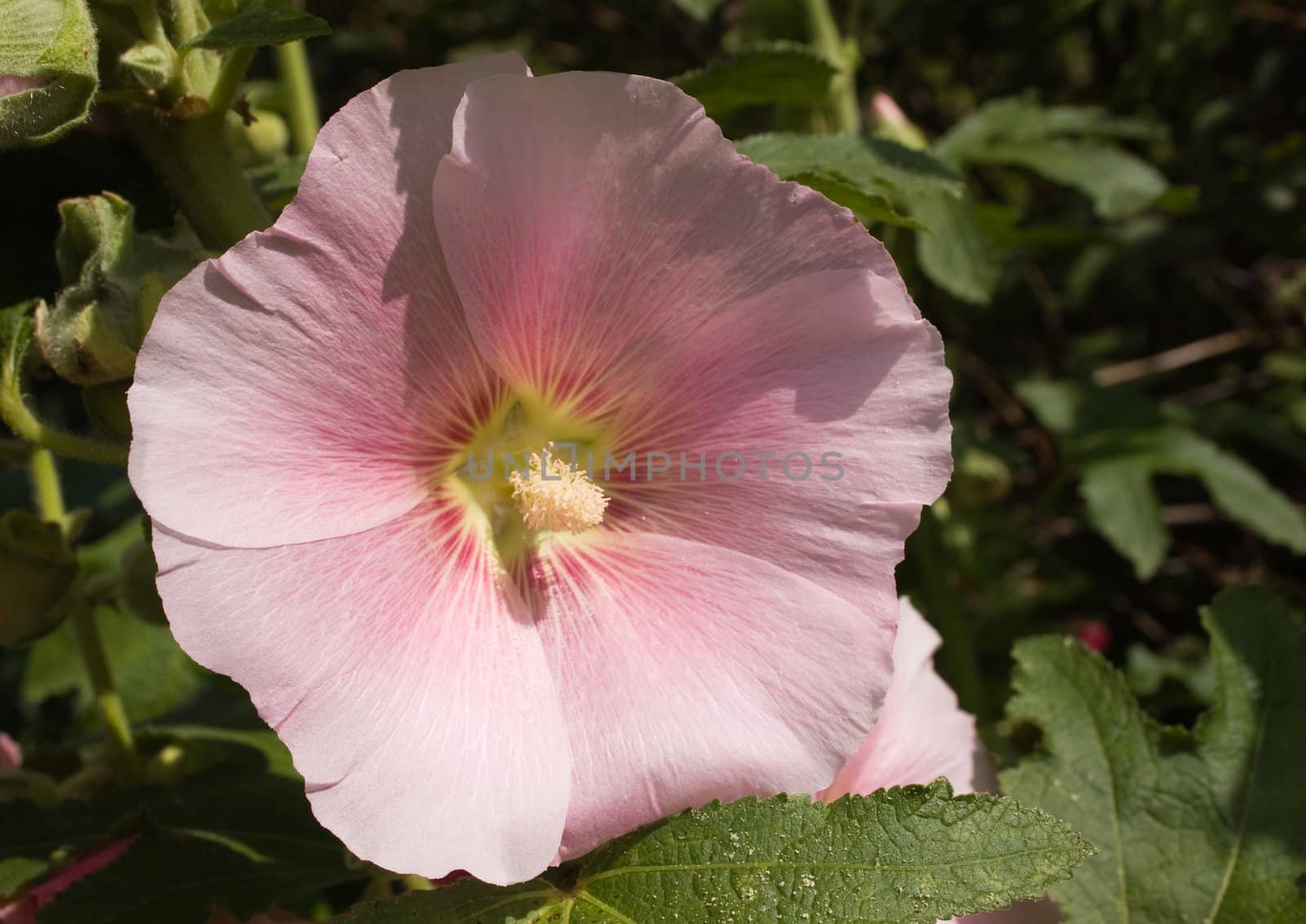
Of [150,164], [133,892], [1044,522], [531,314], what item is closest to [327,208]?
[531,314]

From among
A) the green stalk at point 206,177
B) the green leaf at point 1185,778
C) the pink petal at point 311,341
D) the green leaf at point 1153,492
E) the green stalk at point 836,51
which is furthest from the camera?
the green leaf at point 1153,492

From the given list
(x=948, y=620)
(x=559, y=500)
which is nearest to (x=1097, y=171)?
(x=948, y=620)

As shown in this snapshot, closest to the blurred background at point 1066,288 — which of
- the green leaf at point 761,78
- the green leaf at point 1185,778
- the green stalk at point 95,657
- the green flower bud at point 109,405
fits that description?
the green leaf at point 761,78

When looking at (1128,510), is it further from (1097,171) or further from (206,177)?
(206,177)

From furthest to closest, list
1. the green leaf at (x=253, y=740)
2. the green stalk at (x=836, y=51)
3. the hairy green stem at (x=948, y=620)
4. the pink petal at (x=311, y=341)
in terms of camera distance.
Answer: the green stalk at (x=836, y=51)
the hairy green stem at (x=948, y=620)
the green leaf at (x=253, y=740)
the pink petal at (x=311, y=341)

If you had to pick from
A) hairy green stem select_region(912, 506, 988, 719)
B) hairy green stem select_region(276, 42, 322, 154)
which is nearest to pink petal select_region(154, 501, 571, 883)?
hairy green stem select_region(912, 506, 988, 719)

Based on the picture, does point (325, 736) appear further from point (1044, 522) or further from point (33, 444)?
point (1044, 522)

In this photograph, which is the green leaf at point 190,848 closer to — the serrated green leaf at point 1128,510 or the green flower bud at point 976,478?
the green flower bud at point 976,478
